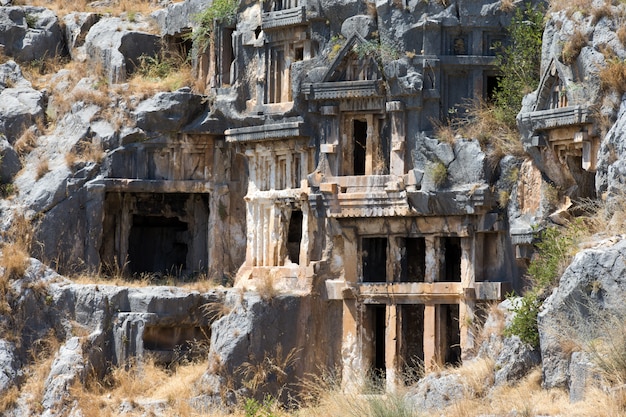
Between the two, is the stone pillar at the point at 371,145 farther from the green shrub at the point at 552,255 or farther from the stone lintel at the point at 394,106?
the green shrub at the point at 552,255

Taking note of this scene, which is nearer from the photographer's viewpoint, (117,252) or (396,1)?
(396,1)

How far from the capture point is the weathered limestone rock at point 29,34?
125ft

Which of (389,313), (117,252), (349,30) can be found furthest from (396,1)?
(117,252)

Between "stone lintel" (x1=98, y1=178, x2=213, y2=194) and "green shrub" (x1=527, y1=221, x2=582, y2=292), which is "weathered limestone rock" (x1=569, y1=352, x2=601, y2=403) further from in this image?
"stone lintel" (x1=98, y1=178, x2=213, y2=194)

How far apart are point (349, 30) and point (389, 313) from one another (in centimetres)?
626

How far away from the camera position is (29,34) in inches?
1508

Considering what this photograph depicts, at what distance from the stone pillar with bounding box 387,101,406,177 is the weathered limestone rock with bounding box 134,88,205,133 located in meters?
5.70

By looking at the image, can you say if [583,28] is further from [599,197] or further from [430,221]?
[430,221]

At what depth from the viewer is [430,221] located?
104 feet

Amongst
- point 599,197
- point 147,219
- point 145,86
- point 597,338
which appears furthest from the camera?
point 147,219

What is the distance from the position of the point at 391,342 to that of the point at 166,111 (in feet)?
26.2

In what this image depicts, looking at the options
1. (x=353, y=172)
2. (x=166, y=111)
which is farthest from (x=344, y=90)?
(x=166, y=111)

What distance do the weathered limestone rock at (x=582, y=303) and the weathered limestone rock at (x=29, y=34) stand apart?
18.2 m

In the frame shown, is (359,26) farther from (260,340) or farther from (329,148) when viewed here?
(260,340)
